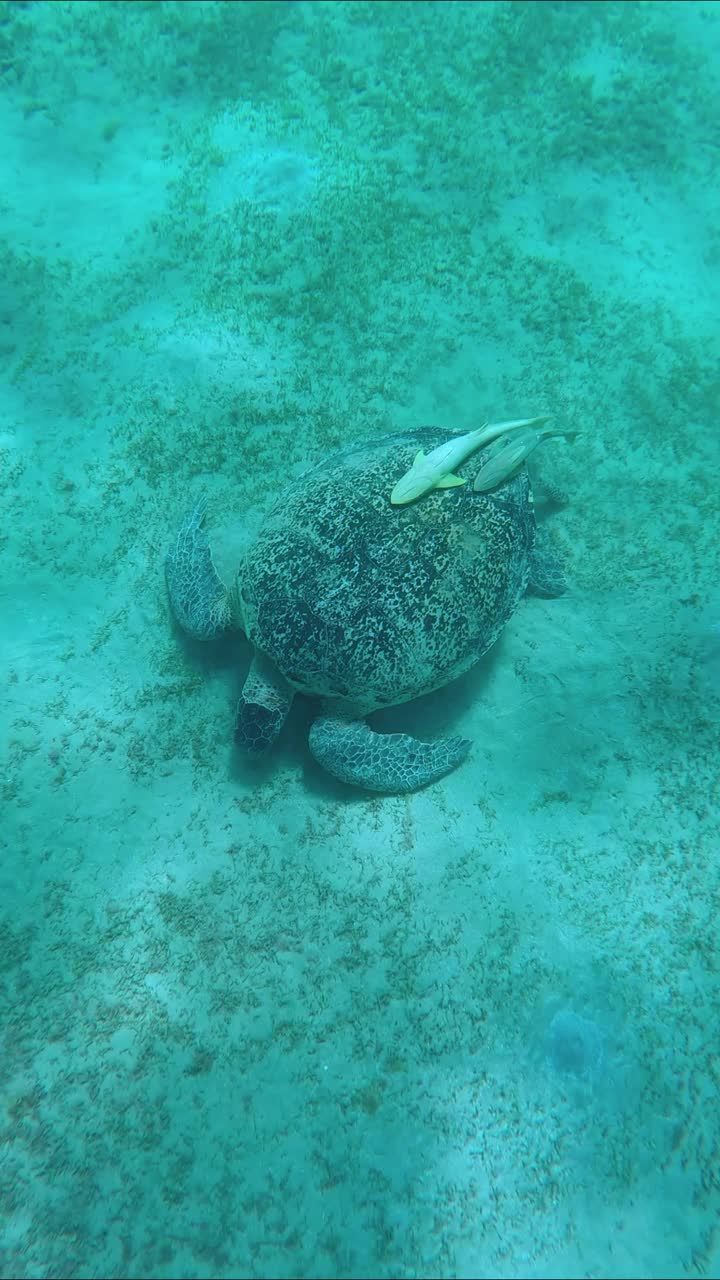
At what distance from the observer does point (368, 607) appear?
13.0 feet

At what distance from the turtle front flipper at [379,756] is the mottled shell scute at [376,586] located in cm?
24

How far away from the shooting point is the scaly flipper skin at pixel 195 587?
4.50 m

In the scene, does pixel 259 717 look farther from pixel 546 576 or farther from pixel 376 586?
pixel 546 576

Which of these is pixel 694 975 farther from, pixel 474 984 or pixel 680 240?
pixel 680 240

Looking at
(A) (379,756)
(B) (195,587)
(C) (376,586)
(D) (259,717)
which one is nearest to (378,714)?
(A) (379,756)

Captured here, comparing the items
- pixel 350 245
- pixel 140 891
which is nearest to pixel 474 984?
Result: pixel 140 891

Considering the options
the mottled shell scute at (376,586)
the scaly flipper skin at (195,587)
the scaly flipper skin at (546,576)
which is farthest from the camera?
the scaly flipper skin at (546,576)

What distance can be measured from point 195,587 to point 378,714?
177 centimetres

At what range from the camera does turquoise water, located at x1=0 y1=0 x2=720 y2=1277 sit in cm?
310

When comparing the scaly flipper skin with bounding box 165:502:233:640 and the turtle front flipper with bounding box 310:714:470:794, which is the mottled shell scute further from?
the scaly flipper skin with bounding box 165:502:233:640

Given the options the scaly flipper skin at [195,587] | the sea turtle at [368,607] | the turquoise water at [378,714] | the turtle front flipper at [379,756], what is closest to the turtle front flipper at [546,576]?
the turquoise water at [378,714]

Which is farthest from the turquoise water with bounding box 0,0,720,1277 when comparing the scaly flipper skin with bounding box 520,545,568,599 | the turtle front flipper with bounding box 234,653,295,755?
the turtle front flipper with bounding box 234,653,295,755

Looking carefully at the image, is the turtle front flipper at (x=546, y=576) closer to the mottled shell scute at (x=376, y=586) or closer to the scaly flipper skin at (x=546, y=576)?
Result: the scaly flipper skin at (x=546, y=576)

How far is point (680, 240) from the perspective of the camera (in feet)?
22.5
